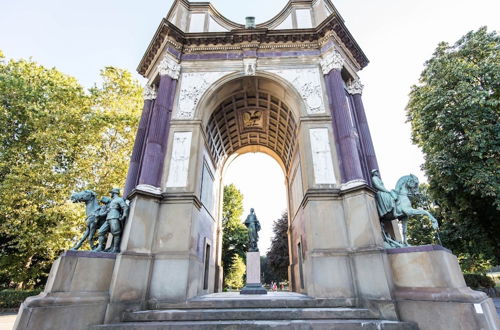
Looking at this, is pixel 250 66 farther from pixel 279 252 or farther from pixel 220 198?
pixel 279 252

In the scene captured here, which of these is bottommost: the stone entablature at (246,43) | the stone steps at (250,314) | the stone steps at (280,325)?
the stone steps at (280,325)

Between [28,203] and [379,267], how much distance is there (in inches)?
651

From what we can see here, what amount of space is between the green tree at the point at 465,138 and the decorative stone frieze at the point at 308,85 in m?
8.04

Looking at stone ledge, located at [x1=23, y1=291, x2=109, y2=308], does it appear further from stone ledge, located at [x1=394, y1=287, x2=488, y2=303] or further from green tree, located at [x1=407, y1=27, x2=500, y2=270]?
green tree, located at [x1=407, y1=27, x2=500, y2=270]

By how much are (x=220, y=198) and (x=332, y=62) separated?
1016 cm

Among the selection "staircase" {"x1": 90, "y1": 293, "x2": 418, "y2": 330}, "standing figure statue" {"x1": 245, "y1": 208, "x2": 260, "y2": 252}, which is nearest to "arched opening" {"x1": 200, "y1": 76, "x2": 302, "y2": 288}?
"standing figure statue" {"x1": 245, "y1": 208, "x2": 260, "y2": 252}

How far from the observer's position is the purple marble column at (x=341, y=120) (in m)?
8.79

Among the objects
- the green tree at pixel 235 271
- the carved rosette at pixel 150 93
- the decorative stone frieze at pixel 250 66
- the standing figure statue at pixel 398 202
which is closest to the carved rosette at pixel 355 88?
the decorative stone frieze at pixel 250 66

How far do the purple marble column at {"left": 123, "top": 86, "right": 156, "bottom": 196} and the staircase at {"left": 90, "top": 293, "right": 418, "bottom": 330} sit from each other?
4.82 metres

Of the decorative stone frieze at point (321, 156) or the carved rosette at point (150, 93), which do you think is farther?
the carved rosette at point (150, 93)

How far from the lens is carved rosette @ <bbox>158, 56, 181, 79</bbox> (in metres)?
11.0

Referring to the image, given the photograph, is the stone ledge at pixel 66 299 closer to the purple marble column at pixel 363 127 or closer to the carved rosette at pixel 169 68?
the carved rosette at pixel 169 68

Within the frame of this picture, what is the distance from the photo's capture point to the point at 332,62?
35.6 feet

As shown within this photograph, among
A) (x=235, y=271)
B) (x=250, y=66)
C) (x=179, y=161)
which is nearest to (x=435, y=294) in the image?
(x=179, y=161)
